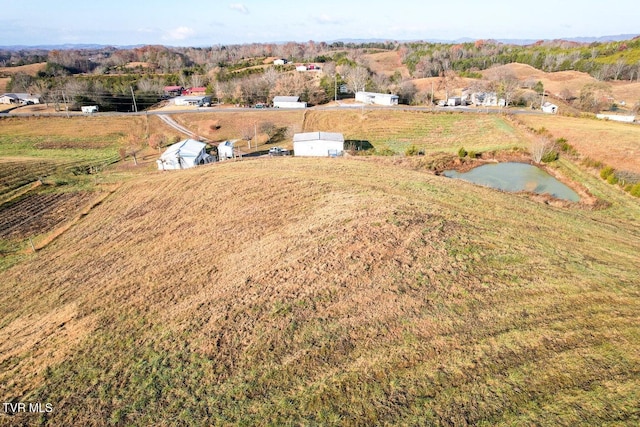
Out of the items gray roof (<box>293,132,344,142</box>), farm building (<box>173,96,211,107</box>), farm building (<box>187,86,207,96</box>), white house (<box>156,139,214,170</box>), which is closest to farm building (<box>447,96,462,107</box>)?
gray roof (<box>293,132,344,142</box>)

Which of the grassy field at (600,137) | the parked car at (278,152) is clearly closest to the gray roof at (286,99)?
the parked car at (278,152)

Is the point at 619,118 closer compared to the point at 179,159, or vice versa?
the point at 179,159

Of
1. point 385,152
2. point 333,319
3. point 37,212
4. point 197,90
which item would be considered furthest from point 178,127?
point 333,319

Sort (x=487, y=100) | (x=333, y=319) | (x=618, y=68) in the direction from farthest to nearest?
(x=618, y=68), (x=487, y=100), (x=333, y=319)

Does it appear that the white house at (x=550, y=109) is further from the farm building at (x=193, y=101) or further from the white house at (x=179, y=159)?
the farm building at (x=193, y=101)

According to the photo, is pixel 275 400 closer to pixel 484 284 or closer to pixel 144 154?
pixel 484 284

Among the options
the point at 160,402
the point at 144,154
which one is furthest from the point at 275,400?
the point at 144,154

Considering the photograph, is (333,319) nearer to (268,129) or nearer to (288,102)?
(268,129)
